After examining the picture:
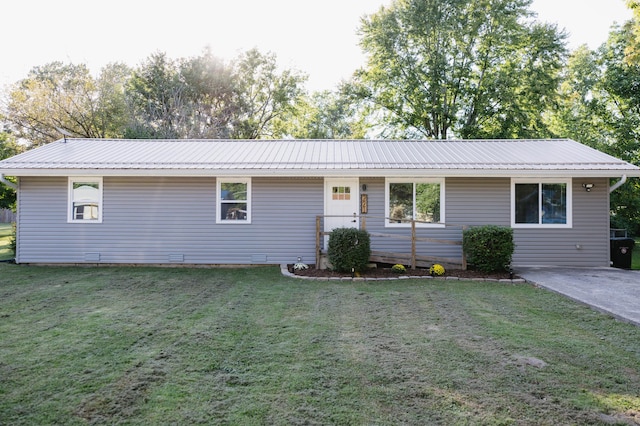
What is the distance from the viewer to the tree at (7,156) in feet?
43.7

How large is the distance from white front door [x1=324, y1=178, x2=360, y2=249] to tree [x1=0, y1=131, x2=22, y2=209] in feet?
37.0

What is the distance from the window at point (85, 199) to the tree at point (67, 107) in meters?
13.1

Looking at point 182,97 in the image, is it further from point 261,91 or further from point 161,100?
point 261,91

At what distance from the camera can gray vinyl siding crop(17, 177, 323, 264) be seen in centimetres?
947

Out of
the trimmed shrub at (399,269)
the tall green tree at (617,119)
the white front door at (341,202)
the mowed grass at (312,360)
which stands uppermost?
the tall green tree at (617,119)

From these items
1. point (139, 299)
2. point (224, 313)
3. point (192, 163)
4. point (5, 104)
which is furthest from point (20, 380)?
point (5, 104)

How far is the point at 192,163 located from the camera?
9430 mm

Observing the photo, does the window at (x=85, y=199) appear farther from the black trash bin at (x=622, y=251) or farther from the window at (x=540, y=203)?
the black trash bin at (x=622, y=251)

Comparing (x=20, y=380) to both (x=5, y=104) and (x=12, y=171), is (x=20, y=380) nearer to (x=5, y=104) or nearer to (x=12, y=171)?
(x=12, y=171)

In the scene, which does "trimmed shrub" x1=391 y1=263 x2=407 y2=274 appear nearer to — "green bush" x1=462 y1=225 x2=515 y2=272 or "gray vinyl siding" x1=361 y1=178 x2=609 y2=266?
"gray vinyl siding" x1=361 y1=178 x2=609 y2=266

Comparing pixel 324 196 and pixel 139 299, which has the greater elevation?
pixel 324 196

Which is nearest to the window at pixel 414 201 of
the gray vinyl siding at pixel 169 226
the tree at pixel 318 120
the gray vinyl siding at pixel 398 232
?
the gray vinyl siding at pixel 398 232

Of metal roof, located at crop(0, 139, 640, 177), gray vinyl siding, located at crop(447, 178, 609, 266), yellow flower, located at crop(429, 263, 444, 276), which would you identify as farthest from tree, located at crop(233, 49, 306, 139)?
yellow flower, located at crop(429, 263, 444, 276)

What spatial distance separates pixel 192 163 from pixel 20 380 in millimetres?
6938
